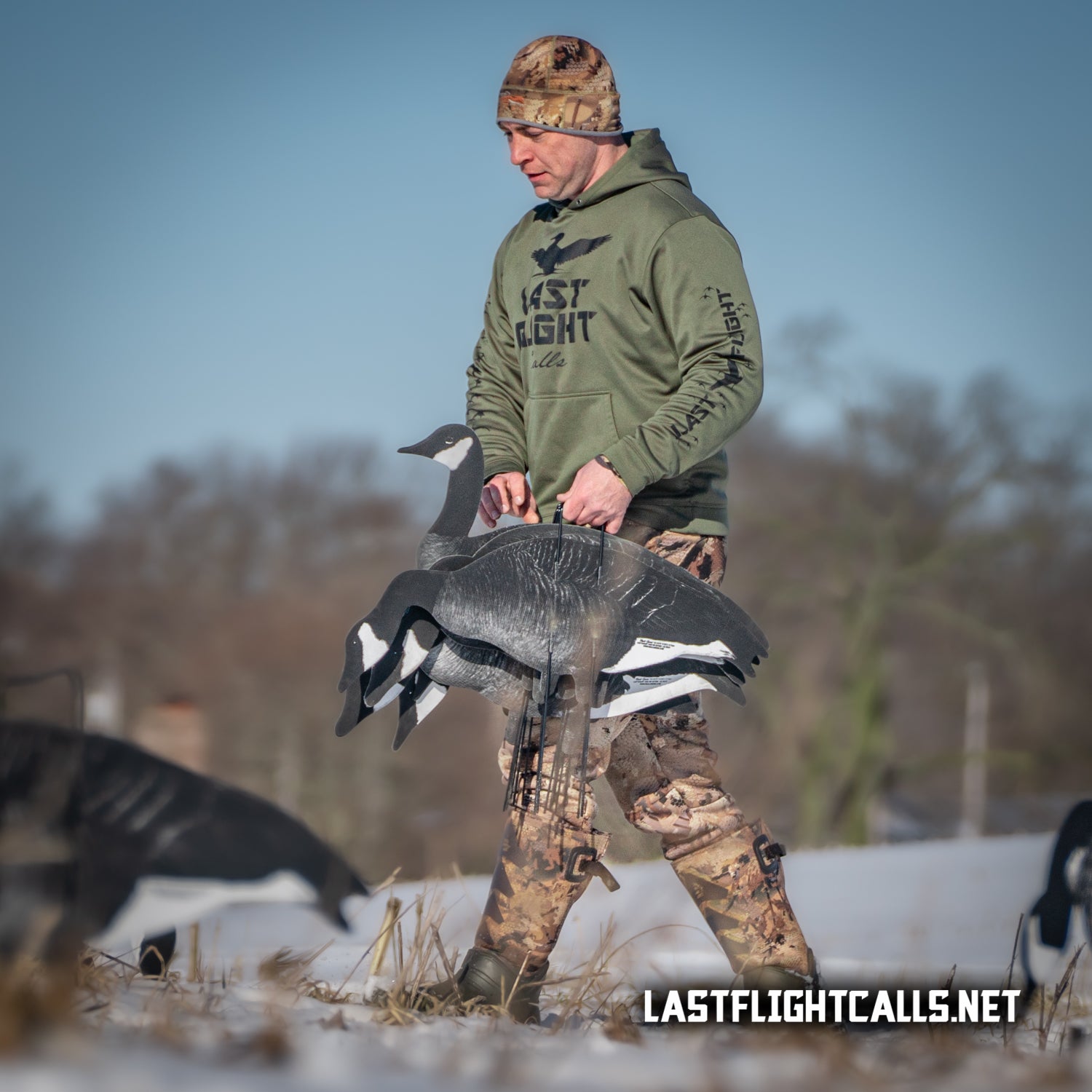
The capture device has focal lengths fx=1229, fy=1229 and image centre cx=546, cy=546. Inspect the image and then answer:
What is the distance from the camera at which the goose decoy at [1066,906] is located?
3166 millimetres

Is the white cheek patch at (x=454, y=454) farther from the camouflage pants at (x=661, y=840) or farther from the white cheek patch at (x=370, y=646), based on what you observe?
the camouflage pants at (x=661, y=840)

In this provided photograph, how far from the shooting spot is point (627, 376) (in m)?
2.72

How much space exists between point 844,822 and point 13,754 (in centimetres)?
2256

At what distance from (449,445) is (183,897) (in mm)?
1095

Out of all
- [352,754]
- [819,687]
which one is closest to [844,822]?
[819,687]

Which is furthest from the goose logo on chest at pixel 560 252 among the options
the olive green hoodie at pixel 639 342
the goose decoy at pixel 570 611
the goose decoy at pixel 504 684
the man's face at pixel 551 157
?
the goose decoy at pixel 504 684

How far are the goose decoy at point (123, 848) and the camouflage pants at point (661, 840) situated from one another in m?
0.57

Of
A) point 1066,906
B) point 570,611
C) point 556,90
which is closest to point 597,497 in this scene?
point 570,611

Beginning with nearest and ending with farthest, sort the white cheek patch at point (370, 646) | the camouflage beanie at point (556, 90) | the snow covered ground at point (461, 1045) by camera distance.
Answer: the snow covered ground at point (461, 1045), the white cheek patch at point (370, 646), the camouflage beanie at point (556, 90)

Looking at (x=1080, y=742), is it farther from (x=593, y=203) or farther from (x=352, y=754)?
(x=593, y=203)

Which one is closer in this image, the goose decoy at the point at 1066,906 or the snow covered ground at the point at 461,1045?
the snow covered ground at the point at 461,1045

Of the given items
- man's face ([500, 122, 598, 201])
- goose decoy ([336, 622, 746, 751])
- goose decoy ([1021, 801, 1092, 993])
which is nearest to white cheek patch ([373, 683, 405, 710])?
goose decoy ([336, 622, 746, 751])

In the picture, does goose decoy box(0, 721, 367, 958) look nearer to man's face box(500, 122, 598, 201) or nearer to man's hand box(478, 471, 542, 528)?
man's hand box(478, 471, 542, 528)

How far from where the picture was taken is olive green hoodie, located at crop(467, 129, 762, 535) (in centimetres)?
253
